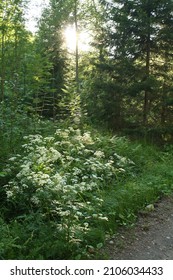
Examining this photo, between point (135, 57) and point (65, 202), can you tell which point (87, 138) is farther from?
point (135, 57)

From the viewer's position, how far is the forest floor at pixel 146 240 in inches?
195

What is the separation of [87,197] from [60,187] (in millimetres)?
1388

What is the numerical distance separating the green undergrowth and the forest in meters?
0.02

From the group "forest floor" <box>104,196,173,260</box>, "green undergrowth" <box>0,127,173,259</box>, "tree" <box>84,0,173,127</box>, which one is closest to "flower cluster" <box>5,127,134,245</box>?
"green undergrowth" <box>0,127,173,259</box>

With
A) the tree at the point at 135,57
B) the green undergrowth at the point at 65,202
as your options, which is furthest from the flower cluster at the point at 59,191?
the tree at the point at 135,57

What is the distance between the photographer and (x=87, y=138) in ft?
30.9

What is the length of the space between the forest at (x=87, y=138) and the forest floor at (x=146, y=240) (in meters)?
0.21

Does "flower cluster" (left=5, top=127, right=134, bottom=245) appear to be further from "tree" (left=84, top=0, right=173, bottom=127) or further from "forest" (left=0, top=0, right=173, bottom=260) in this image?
"tree" (left=84, top=0, right=173, bottom=127)

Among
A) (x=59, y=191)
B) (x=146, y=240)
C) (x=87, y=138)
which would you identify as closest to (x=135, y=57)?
(x=87, y=138)

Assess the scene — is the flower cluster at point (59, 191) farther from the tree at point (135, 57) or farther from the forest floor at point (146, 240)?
the tree at point (135, 57)

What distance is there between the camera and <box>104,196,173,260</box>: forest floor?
4945 mm

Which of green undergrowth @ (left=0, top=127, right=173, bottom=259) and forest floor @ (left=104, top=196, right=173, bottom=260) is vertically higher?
green undergrowth @ (left=0, top=127, right=173, bottom=259)

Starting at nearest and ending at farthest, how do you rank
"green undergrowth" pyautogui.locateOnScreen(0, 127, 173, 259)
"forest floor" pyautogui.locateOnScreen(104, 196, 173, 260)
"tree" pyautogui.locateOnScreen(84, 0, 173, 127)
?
"green undergrowth" pyautogui.locateOnScreen(0, 127, 173, 259)
"forest floor" pyautogui.locateOnScreen(104, 196, 173, 260)
"tree" pyautogui.locateOnScreen(84, 0, 173, 127)

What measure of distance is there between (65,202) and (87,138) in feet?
13.7
